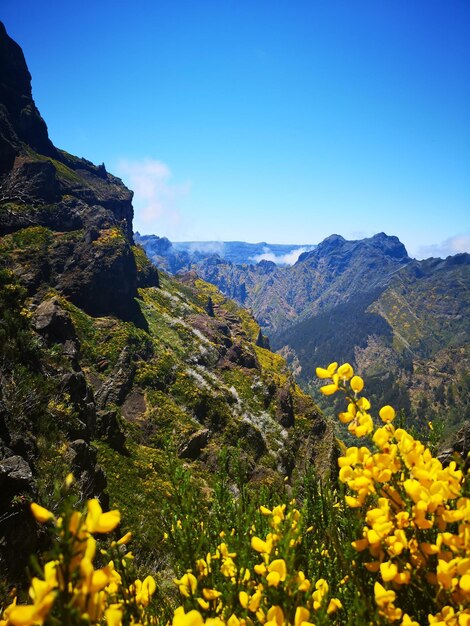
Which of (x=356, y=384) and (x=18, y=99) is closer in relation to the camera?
(x=356, y=384)

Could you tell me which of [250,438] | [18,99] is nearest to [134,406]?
[250,438]

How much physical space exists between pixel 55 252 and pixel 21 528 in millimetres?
27089

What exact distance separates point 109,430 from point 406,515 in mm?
19427

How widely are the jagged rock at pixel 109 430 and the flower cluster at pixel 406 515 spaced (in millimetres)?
18668

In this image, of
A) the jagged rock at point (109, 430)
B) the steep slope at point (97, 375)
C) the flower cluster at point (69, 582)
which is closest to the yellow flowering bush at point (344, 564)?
the flower cluster at point (69, 582)

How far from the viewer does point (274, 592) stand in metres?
1.95

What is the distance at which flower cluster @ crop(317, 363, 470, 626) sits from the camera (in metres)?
1.83

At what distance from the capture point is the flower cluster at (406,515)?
183 cm

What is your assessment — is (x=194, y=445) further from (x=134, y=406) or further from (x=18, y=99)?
(x=18, y=99)

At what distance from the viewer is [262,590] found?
2.42 metres

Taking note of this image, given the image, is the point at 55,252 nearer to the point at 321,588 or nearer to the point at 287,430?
the point at 287,430

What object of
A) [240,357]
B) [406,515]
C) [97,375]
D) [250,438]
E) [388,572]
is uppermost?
[406,515]

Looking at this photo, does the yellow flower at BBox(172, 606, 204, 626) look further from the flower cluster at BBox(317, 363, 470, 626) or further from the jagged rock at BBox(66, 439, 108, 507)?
the jagged rock at BBox(66, 439, 108, 507)

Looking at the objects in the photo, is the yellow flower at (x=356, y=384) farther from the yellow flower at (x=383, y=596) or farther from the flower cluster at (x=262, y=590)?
the yellow flower at (x=383, y=596)
